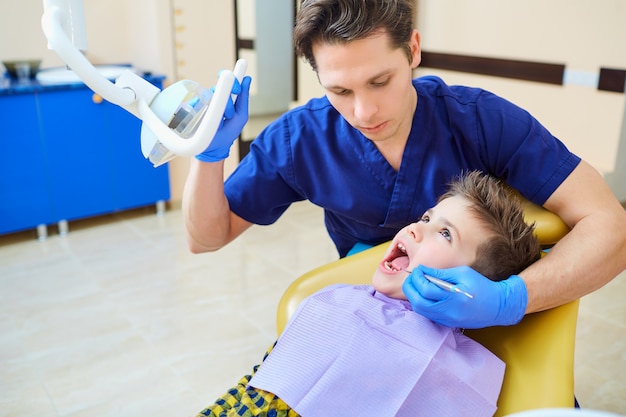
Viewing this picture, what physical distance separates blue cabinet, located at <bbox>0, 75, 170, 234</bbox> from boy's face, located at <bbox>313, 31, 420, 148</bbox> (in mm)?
2108

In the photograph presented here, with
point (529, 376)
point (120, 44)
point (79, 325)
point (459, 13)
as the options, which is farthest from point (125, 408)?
point (459, 13)

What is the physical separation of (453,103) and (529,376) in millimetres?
596

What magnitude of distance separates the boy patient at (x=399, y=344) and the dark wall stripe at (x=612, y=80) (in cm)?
213

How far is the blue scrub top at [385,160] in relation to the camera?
4.21 feet

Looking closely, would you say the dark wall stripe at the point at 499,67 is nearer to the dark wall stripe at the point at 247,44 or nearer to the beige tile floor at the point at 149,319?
the beige tile floor at the point at 149,319

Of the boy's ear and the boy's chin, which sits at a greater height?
the boy's ear

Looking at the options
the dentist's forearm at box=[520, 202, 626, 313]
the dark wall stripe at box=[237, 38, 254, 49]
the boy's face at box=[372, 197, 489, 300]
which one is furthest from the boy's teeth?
the dark wall stripe at box=[237, 38, 254, 49]

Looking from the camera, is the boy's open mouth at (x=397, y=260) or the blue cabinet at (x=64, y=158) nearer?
the boy's open mouth at (x=397, y=260)

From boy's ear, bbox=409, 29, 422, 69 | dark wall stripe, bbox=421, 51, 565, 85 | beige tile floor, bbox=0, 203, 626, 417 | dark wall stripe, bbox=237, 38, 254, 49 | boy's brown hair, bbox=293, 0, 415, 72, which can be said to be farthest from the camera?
dark wall stripe, bbox=237, 38, 254, 49

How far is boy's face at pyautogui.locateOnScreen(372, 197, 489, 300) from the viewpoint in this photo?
1.13m

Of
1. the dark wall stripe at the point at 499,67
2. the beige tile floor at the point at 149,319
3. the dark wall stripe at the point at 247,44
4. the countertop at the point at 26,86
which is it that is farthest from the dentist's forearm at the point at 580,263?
the dark wall stripe at the point at 247,44

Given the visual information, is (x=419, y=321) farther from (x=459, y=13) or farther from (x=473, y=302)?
(x=459, y=13)

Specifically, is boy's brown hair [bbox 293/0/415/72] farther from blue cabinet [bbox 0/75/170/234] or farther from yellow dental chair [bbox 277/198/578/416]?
blue cabinet [bbox 0/75/170/234]

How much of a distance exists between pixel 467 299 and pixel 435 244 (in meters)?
0.17
